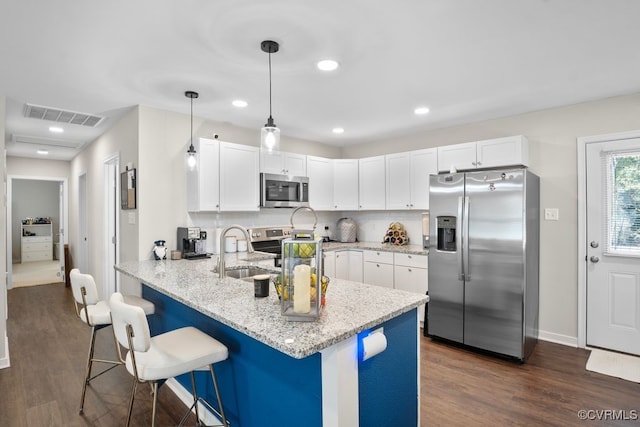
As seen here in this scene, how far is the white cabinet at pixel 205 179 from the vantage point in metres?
3.60

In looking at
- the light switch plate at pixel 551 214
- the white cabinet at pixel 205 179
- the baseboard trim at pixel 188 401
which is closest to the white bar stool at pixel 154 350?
the baseboard trim at pixel 188 401

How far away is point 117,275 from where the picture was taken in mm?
4168

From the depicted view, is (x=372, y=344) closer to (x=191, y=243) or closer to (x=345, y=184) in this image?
(x=191, y=243)

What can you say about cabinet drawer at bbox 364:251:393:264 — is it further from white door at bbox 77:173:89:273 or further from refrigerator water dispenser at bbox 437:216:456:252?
white door at bbox 77:173:89:273

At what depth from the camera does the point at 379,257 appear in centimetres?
446

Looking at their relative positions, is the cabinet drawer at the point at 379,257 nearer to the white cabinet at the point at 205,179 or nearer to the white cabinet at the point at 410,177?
the white cabinet at the point at 410,177

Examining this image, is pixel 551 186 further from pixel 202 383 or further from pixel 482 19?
pixel 202 383

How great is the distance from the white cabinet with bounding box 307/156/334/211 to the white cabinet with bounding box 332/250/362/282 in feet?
2.49

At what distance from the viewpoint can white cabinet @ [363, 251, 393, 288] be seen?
4336 mm

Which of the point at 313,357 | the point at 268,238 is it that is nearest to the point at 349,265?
the point at 268,238

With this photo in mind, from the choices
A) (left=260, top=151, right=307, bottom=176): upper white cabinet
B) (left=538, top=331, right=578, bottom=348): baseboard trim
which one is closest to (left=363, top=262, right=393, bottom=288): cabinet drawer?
(left=260, top=151, right=307, bottom=176): upper white cabinet

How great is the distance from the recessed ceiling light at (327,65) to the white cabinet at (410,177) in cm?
212

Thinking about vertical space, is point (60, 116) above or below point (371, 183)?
above

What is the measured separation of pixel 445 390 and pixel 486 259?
1284 mm
